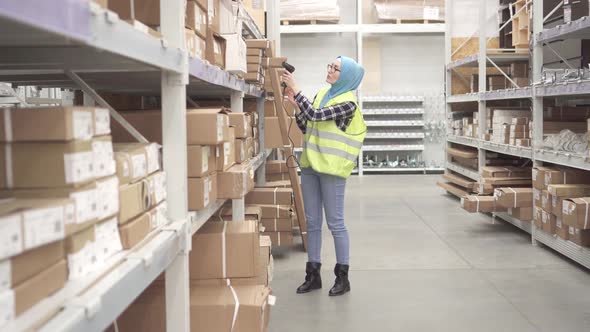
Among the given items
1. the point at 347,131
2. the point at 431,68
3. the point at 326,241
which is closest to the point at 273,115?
the point at 326,241

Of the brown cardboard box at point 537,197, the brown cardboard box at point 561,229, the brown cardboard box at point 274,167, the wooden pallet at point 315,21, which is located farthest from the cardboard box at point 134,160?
the wooden pallet at point 315,21

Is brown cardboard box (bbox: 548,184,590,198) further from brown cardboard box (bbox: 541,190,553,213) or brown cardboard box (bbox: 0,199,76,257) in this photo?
brown cardboard box (bbox: 0,199,76,257)

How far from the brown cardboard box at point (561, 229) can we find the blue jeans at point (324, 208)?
1929mm

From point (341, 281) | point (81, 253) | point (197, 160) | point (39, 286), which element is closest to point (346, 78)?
point (341, 281)

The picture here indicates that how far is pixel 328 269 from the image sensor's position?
508cm

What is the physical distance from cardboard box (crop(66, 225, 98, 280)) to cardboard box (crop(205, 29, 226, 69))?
176 cm

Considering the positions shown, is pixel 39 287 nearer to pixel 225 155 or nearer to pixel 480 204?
pixel 225 155

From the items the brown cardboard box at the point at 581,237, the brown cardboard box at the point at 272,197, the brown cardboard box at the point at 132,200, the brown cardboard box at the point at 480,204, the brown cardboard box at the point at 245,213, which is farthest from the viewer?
the brown cardboard box at the point at 480,204

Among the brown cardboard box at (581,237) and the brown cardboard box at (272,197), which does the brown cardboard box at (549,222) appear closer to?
the brown cardboard box at (581,237)

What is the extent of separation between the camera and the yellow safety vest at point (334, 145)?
165 inches

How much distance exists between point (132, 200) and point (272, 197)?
393 cm

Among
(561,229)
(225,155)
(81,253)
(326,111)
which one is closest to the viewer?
(81,253)

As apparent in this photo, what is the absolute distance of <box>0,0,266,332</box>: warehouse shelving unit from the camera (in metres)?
1.14

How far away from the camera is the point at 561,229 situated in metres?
5.14
